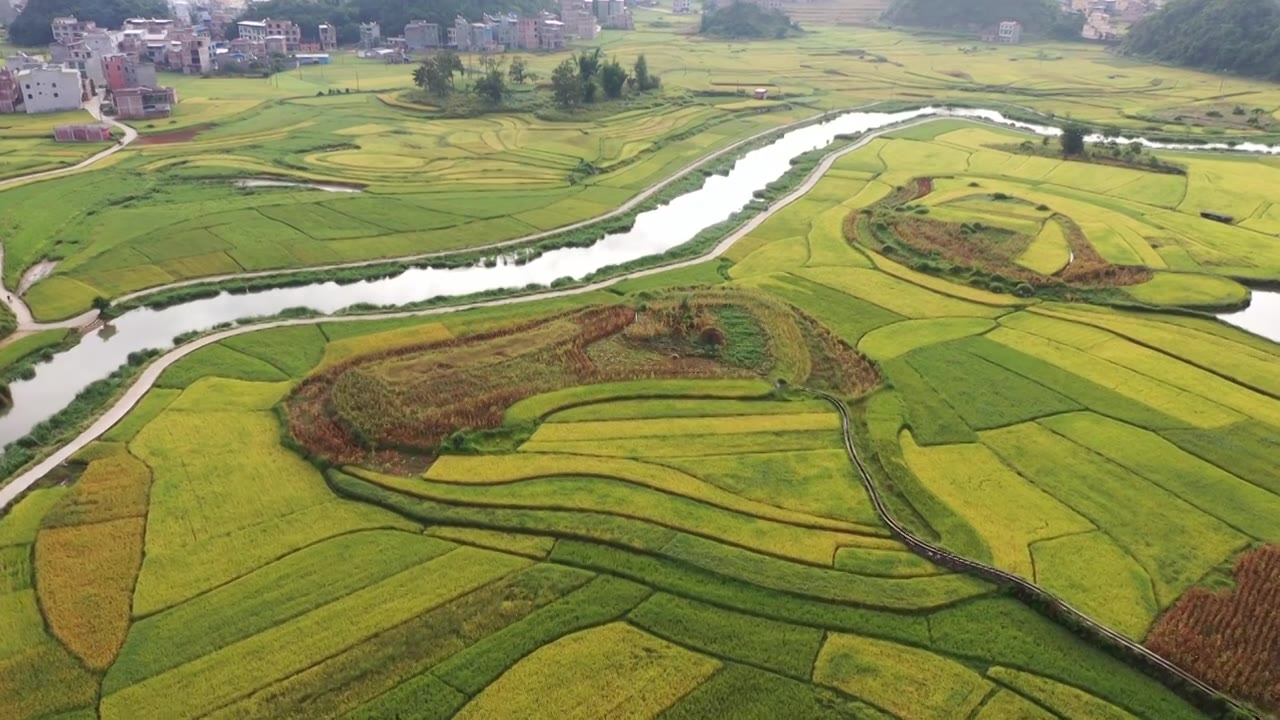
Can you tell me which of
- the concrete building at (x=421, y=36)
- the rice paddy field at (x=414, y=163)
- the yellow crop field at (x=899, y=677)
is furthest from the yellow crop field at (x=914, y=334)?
the concrete building at (x=421, y=36)

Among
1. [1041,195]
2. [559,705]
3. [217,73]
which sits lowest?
[559,705]

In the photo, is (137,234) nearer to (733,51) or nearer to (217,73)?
(217,73)

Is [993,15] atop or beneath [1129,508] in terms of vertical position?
atop

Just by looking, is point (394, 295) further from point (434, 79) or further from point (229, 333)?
point (434, 79)

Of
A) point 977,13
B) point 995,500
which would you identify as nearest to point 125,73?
point 995,500

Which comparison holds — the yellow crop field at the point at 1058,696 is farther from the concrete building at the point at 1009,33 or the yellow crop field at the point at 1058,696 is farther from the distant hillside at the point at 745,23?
the concrete building at the point at 1009,33

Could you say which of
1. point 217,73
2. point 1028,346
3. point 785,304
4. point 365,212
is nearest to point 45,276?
point 365,212
